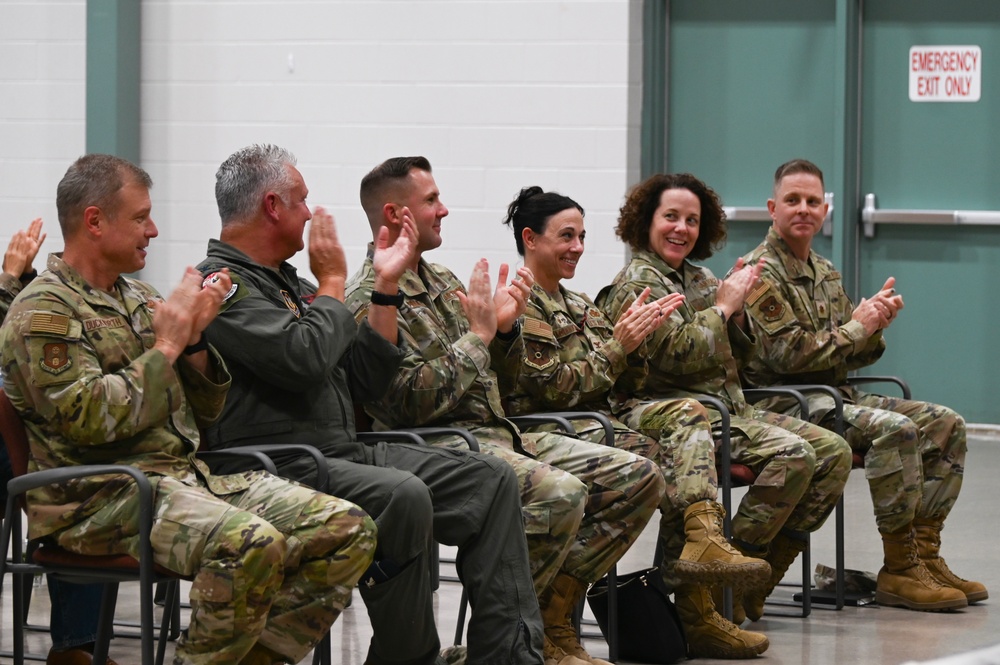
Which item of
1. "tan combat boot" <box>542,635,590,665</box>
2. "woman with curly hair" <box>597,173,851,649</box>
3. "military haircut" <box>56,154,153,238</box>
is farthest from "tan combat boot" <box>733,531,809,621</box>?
"military haircut" <box>56,154,153,238</box>

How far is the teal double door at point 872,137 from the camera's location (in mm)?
6676

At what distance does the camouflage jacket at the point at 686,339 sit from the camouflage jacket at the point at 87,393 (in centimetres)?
153

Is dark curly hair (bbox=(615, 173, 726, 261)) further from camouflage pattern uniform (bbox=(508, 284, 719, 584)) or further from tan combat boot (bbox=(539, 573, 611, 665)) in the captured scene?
tan combat boot (bbox=(539, 573, 611, 665))

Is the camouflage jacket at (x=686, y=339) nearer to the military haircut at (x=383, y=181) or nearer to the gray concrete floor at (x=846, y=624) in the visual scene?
the gray concrete floor at (x=846, y=624)

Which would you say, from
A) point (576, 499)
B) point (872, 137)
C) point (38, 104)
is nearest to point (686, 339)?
point (576, 499)

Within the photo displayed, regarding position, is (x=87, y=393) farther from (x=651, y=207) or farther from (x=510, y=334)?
(x=651, y=207)

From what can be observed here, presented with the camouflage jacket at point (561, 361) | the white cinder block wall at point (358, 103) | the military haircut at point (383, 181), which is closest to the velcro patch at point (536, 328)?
the camouflage jacket at point (561, 361)

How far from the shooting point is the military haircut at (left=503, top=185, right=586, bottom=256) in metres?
4.03

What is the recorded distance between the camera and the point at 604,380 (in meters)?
3.91

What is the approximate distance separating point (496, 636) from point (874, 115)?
436 centimetres

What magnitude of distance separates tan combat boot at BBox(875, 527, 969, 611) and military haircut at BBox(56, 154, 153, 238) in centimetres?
246

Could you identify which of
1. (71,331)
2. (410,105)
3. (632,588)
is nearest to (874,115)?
(410,105)

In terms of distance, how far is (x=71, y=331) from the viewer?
282 cm

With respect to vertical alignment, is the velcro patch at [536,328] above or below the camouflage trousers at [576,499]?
above
